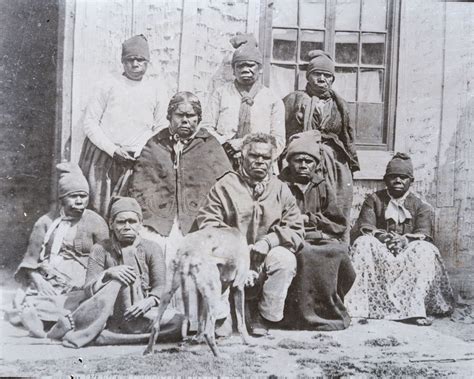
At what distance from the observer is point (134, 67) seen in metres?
5.65

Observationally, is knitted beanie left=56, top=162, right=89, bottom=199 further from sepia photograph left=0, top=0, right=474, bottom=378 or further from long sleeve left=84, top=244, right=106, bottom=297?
long sleeve left=84, top=244, right=106, bottom=297

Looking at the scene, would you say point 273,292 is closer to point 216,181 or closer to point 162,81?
point 216,181

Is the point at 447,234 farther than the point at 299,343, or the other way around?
the point at 447,234

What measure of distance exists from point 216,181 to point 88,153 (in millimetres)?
1061

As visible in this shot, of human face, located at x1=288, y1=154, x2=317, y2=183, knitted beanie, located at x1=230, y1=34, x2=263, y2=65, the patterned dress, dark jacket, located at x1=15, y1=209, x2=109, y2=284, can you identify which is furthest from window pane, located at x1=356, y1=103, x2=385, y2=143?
dark jacket, located at x1=15, y1=209, x2=109, y2=284

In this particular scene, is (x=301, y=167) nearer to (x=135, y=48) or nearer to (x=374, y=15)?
(x=374, y=15)

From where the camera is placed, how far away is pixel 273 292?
5.46m

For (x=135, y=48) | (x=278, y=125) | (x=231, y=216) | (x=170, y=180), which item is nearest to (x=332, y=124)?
(x=278, y=125)

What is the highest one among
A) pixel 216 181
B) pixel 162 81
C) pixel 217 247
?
pixel 162 81

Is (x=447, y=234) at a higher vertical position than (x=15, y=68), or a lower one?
lower

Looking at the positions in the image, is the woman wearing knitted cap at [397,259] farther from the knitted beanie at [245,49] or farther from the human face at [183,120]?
the human face at [183,120]

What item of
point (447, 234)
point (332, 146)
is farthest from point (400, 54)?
point (447, 234)

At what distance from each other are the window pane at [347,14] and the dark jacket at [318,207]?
1.36m

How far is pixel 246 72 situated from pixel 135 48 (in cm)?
92
